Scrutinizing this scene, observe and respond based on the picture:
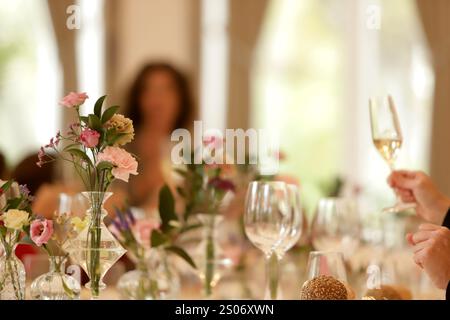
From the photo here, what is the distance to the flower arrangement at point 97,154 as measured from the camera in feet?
5.12

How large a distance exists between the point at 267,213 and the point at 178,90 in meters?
3.28

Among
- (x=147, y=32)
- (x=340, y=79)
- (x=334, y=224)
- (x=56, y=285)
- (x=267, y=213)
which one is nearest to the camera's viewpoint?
(x=56, y=285)

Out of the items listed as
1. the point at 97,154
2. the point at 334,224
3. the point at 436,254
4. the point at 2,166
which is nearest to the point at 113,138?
the point at 97,154

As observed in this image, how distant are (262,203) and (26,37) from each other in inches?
193

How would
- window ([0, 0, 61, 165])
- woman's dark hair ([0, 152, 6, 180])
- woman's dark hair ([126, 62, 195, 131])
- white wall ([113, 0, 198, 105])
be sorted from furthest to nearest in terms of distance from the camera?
white wall ([113, 0, 198, 105])
window ([0, 0, 61, 165])
woman's dark hair ([126, 62, 195, 131])
woman's dark hair ([0, 152, 6, 180])

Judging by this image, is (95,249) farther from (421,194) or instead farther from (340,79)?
(340,79)

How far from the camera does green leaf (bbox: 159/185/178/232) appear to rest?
2141mm

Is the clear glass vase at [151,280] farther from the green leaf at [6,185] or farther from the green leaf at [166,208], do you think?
the green leaf at [6,185]

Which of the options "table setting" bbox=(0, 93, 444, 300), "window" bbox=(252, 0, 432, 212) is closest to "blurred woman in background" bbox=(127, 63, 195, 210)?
"table setting" bbox=(0, 93, 444, 300)

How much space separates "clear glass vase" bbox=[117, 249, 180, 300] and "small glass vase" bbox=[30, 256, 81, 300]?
43cm

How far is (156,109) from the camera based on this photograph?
5109 millimetres

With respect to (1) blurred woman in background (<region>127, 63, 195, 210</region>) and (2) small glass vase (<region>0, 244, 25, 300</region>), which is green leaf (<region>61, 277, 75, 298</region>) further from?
(1) blurred woman in background (<region>127, 63, 195, 210</region>)

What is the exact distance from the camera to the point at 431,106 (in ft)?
22.4
